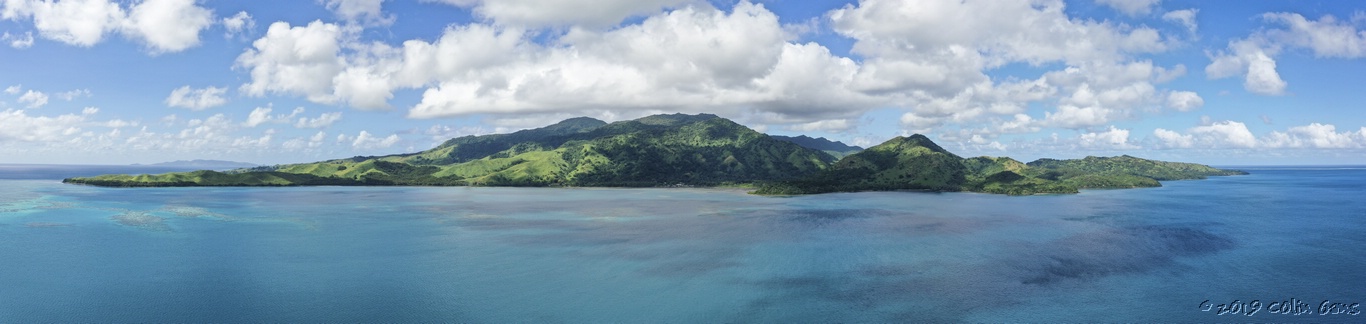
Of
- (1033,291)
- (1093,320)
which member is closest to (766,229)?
A: (1033,291)

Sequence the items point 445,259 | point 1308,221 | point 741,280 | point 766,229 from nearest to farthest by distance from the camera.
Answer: point 741,280 → point 445,259 → point 766,229 → point 1308,221

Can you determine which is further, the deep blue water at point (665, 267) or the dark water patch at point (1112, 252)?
the dark water patch at point (1112, 252)

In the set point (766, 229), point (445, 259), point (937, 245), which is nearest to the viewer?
point (445, 259)

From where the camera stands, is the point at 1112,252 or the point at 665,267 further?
the point at 1112,252

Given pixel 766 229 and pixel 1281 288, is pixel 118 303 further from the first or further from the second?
pixel 1281 288

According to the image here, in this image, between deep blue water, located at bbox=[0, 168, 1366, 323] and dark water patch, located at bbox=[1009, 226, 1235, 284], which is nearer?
deep blue water, located at bbox=[0, 168, 1366, 323]

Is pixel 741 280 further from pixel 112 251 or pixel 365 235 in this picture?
pixel 112 251

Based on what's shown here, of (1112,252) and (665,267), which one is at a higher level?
(665,267)

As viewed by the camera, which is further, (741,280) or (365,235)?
(365,235)
